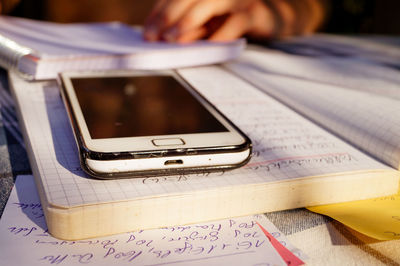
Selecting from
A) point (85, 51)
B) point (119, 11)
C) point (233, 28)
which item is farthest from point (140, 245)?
point (119, 11)

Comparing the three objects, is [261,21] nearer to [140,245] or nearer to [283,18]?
[283,18]

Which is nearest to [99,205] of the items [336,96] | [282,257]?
[282,257]

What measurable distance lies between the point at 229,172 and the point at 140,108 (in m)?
0.14

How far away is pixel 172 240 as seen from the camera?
0.32 meters

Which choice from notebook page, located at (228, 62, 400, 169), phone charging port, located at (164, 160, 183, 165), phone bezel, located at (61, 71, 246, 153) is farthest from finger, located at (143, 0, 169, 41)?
phone charging port, located at (164, 160, 183, 165)

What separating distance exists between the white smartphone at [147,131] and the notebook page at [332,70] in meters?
0.25

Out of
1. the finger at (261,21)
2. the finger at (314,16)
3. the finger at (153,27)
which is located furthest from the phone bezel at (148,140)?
the finger at (314,16)

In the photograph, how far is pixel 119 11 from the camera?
145 cm

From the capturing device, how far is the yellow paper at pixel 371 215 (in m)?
0.34

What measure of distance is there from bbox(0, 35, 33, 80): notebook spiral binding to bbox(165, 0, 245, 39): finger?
28 centimetres

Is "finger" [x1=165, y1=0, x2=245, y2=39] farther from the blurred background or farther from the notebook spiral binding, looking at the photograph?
the blurred background

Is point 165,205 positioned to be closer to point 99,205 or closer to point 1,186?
point 99,205

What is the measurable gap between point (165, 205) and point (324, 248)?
131mm

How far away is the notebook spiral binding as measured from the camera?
604 millimetres
